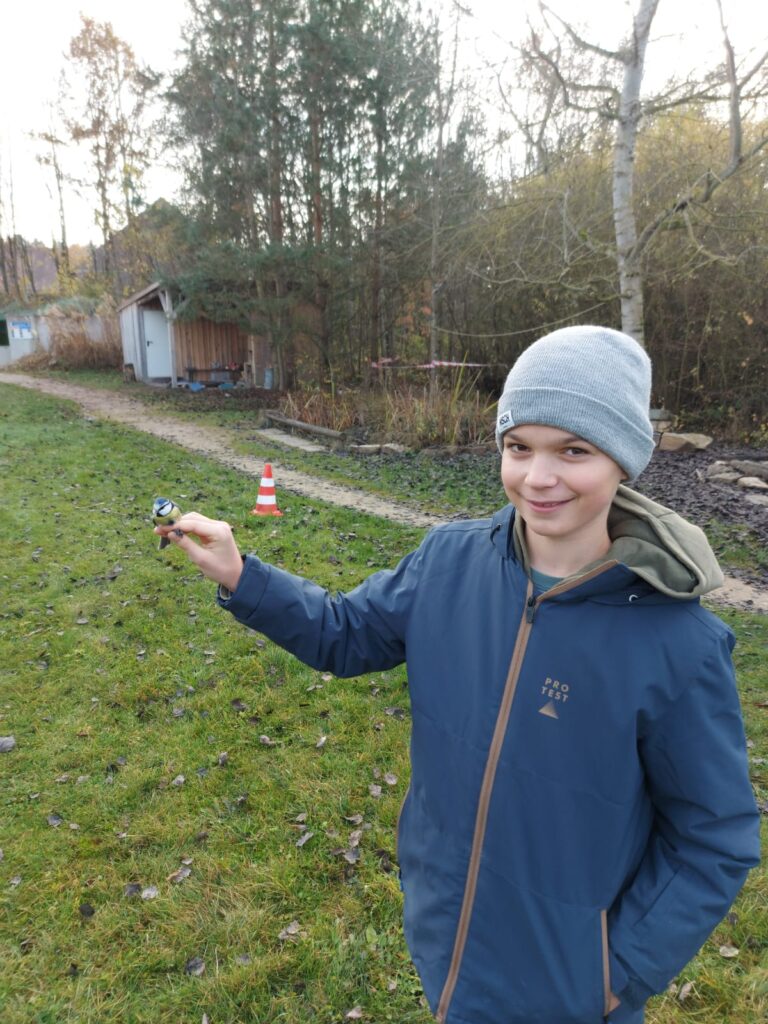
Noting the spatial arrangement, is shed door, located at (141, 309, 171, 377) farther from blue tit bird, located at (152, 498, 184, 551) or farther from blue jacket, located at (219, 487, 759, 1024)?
blue jacket, located at (219, 487, 759, 1024)

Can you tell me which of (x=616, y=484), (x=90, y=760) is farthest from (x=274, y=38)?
(x=616, y=484)

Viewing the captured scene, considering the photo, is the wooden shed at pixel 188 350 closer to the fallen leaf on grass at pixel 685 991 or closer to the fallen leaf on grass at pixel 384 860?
the fallen leaf on grass at pixel 384 860

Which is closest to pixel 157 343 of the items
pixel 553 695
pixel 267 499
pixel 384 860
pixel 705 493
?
pixel 267 499

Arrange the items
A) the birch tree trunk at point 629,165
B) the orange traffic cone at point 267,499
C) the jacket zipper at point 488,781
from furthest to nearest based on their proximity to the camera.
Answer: the orange traffic cone at point 267,499 < the birch tree trunk at point 629,165 < the jacket zipper at point 488,781

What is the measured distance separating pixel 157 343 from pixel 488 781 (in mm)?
23440

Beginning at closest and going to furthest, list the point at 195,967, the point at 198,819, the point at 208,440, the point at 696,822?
the point at 696,822
the point at 195,967
the point at 198,819
the point at 208,440

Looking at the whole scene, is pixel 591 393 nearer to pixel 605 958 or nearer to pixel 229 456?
pixel 605 958

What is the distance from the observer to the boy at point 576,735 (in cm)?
122

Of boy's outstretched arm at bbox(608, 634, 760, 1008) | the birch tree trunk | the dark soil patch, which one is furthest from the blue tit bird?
the birch tree trunk

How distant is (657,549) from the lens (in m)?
1.27

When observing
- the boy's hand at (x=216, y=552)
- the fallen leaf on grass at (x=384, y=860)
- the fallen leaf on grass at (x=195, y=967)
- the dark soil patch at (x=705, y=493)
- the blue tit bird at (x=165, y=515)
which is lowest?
the fallen leaf on grass at (x=195, y=967)

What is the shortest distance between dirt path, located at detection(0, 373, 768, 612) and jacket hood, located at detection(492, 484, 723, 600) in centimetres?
465

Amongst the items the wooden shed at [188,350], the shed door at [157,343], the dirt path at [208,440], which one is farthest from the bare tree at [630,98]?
the shed door at [157,343]

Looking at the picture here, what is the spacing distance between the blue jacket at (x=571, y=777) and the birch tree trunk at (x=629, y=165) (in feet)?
26.8
